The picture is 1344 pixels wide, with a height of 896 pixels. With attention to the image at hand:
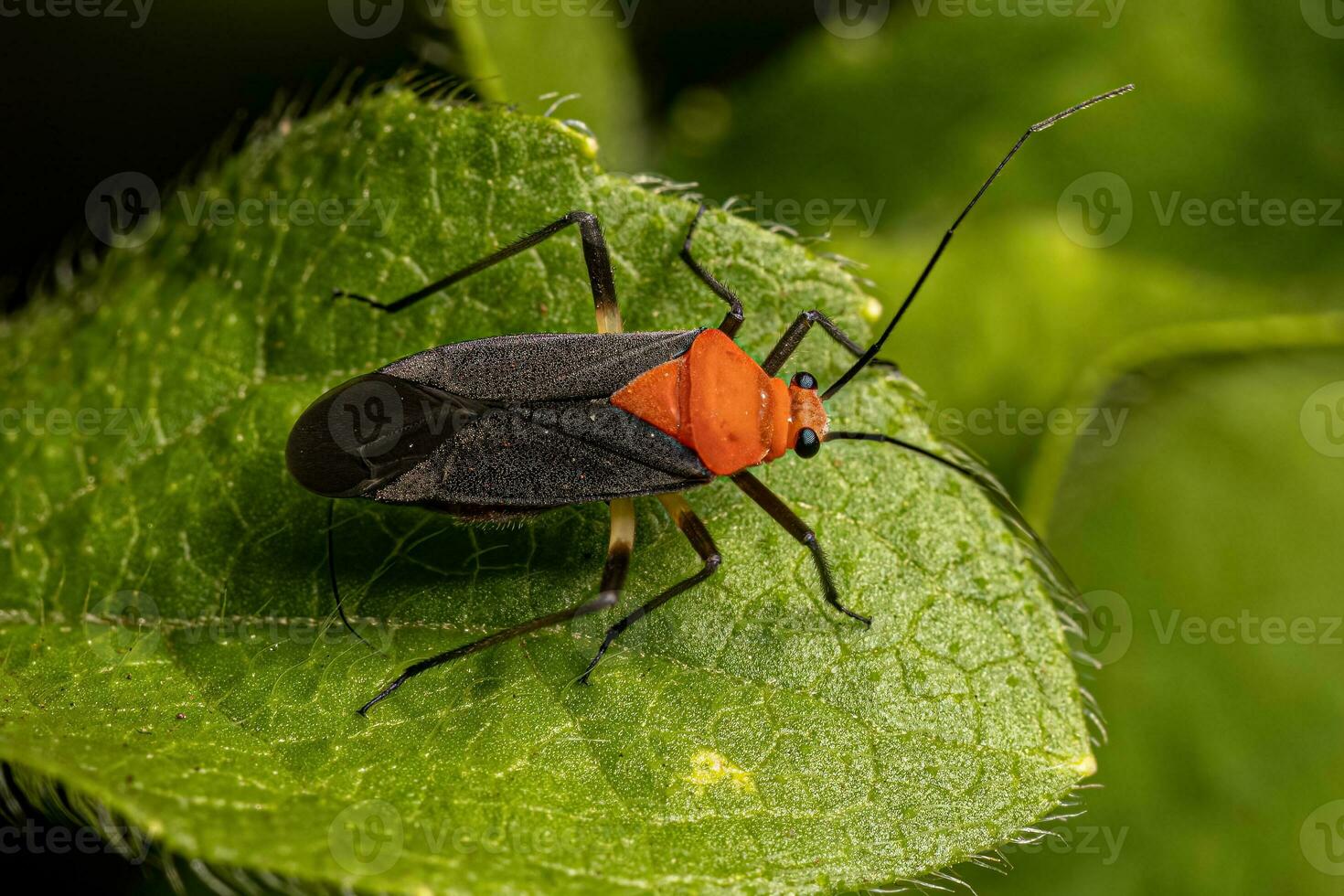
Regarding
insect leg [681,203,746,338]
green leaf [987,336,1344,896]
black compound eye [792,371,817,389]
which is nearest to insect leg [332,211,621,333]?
insect leg [681,203,746,338]

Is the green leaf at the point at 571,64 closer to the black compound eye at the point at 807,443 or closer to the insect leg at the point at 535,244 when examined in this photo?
the insect leg at the point at 535,244

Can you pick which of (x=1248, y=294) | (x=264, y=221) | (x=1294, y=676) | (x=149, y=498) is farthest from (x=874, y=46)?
(x=149, y=498)

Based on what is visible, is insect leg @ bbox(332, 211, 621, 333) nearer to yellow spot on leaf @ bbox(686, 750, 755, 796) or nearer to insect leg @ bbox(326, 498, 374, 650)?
insect leg @ bbox(326, 498, 374, 650)

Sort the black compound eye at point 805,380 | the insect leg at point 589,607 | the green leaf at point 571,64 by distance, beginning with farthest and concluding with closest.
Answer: the green leaf at point 571,64 → the black compound eye at point 805,380 → the insect leg at point 589,607

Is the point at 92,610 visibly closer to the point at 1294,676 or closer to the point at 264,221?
the point at 264,221

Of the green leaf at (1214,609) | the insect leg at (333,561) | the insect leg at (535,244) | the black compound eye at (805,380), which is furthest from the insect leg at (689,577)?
the green leaf at (1214,609)

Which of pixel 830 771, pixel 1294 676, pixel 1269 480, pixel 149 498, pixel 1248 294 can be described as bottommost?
pixel 1294 676

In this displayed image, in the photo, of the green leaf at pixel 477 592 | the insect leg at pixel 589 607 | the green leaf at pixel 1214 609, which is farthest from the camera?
the green leaf at pixel 1214 609
